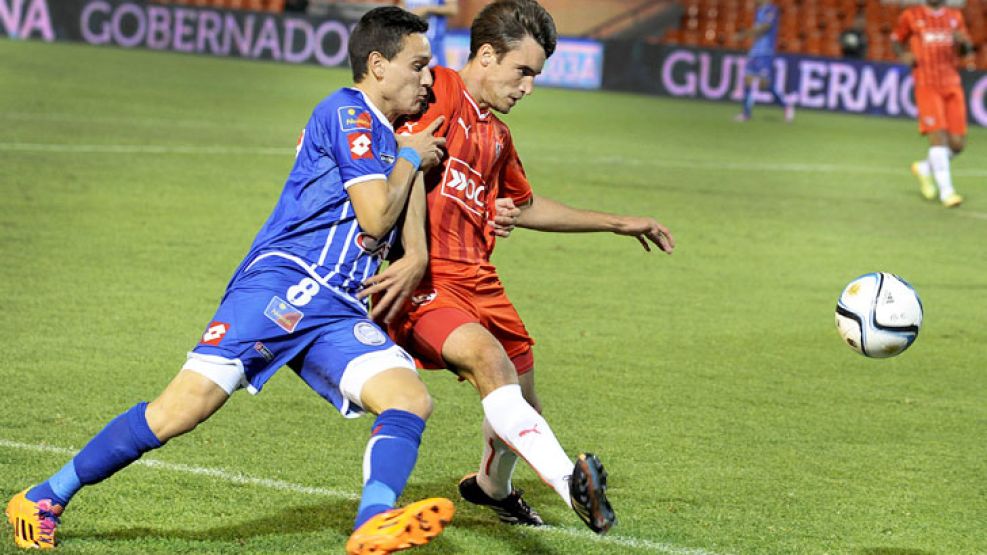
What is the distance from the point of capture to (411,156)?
4352 millimetres

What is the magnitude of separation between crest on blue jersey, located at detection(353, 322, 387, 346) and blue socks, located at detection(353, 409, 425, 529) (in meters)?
0.24

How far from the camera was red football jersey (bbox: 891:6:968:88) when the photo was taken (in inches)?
619

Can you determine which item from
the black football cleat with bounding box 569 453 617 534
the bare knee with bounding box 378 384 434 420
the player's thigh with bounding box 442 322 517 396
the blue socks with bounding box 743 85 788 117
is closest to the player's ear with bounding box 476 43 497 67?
the player's thigh with bounding box 442 322 517 396

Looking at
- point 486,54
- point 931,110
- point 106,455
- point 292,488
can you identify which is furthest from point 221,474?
point 931,110

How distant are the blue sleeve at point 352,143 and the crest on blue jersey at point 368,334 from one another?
1.33 ft

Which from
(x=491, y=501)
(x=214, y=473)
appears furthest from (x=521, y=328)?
(x=214, y=473)

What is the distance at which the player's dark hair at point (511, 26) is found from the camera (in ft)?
15.6

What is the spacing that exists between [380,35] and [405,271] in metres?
0.70

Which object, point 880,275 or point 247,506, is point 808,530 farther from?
point 247,506

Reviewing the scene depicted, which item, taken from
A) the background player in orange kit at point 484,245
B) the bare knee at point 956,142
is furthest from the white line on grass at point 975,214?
the background player in orange kit at point 484,245

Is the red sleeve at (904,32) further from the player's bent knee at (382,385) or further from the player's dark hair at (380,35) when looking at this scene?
the player's bent knee at (382,385)

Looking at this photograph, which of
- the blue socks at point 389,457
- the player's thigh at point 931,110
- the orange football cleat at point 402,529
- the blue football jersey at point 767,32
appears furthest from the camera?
the blue football jersey at point 767,32

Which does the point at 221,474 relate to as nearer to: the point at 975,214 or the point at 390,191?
the point at 390,191

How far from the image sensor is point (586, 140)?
19.3m
